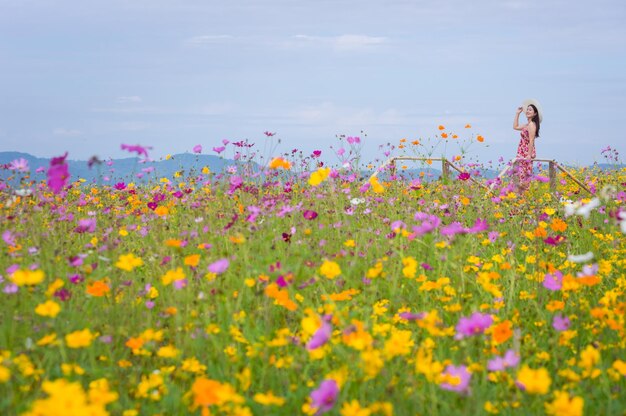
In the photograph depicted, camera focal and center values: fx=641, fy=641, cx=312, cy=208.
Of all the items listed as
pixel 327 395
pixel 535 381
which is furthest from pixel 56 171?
pixel 535 381

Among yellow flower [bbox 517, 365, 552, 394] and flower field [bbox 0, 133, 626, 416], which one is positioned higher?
yellow flower [bbox 517, 365, 552, 394]

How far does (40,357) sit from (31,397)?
1.66ft

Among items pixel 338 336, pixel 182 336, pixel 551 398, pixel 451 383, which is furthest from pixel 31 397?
pixel 551 398

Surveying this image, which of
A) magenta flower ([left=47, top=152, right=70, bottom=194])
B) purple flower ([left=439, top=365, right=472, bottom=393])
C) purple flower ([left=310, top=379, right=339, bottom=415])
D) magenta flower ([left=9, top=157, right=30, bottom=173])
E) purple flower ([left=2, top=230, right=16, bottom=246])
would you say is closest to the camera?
purple flower ([left=310, top=379, right=339, bottom=415])

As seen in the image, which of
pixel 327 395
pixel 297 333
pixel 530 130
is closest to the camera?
pixel 327 395

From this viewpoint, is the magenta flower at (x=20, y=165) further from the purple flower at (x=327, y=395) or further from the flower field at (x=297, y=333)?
the purple flower at (x=327, y=395)

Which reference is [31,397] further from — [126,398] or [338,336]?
[338,336]

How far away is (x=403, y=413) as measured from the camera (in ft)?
7.24

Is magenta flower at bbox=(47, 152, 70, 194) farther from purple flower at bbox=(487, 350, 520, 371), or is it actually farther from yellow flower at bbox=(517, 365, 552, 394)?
yellow flower at bbox=(517, 365, 552, 394)

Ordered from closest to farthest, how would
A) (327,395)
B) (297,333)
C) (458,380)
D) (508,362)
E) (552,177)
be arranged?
(327,395)
(458,380)
(508,362)
(297,333)
(552,177)

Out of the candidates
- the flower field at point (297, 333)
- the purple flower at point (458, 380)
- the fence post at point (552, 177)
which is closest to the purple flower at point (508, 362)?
the flower field at point (297, 333)

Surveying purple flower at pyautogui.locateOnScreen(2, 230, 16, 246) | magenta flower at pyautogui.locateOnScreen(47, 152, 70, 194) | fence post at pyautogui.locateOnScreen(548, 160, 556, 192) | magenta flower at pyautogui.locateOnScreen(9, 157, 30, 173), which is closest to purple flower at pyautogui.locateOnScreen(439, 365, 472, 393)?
magenta flower at pyautogui.locateOnScreen(47, 152, 70, 194)

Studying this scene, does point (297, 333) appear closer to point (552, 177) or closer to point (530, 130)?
point (530, 130)

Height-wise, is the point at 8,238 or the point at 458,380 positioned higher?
the point at 8,238
